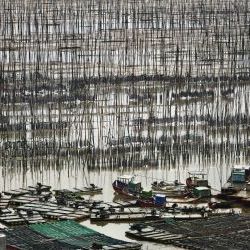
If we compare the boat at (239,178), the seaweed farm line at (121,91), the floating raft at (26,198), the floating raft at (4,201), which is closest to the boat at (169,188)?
the seaweed farm line at (121,91)

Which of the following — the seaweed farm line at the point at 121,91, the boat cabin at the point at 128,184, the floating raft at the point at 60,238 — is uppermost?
the seaweed farm line at the point at 121,91

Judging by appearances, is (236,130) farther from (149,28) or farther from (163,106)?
(149,28)

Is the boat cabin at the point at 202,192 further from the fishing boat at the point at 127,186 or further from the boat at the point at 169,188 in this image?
the fishing boat at the point at 127,186

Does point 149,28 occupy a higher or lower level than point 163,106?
higher

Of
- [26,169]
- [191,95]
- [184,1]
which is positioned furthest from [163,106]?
[184,1]

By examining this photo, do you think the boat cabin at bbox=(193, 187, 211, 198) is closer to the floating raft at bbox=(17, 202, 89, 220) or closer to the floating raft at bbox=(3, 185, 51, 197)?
the floating raft at bbox=(17, 202, 89, 220)

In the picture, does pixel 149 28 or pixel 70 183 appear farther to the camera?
pixel 149 28

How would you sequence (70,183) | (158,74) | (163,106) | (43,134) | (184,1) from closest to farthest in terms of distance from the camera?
(70,183) < (43,134) < (163,106) < (158,74) < (184,1)

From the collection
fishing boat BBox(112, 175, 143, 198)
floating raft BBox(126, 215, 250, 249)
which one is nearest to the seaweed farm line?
fishing boat BBox(112, 175, 143, 198)
